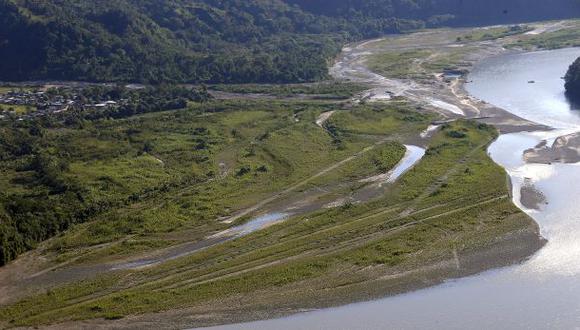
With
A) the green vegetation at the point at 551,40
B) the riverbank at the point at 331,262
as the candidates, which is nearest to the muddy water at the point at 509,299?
the riverbank at the point at 331,262

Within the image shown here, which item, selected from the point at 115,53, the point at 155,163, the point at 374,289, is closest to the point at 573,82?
the point at 155,163

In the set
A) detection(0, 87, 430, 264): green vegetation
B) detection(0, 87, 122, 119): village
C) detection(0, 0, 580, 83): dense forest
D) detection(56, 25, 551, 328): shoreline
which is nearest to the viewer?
detection(56, 25, 551, 328): shoreline

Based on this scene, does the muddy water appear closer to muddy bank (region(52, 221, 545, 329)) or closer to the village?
muddy bank (region(52, 221, 545, 329))

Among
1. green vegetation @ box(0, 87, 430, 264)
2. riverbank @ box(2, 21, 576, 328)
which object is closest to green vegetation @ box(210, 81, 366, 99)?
green vegetation @ box(0, 87, 430, 264)

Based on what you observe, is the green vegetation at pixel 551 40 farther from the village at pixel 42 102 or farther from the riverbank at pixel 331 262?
the village at pixel 42 102

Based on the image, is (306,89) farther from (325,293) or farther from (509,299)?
(509,299)

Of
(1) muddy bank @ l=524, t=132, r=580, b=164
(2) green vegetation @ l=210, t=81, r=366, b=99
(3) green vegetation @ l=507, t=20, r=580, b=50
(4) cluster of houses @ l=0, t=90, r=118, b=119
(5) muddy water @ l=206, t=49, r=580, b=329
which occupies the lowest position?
(5) muddy water @ l=206, t=49, r=580, b=329
